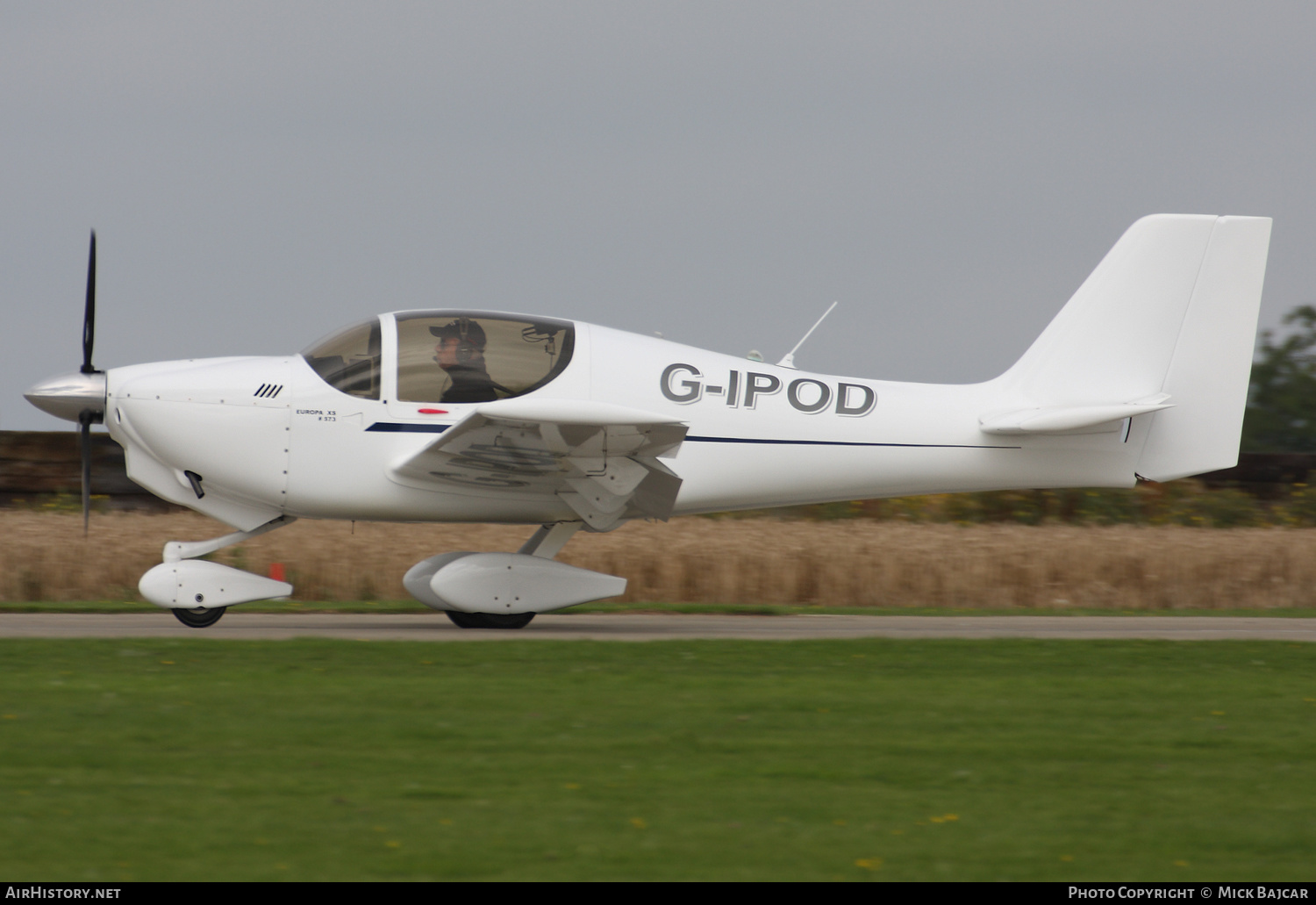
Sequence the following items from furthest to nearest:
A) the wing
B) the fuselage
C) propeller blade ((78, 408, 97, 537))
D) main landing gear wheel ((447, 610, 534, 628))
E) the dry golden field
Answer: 1. the dry golden field
2. main landing gear wheel ((447, 610, 534, 628))
3. the fuselage
4. propeller blade ((78, 408, 97, 537))
5. the wing

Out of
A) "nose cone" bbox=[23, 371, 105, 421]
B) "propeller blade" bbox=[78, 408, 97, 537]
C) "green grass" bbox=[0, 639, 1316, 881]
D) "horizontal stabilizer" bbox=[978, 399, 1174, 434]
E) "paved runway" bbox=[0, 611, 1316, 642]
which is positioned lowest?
"paved runway" bbox=[0, 611, 1316, 642]

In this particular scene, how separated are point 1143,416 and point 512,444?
514cm

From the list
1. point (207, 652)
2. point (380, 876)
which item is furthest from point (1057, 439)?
point (380, 876)

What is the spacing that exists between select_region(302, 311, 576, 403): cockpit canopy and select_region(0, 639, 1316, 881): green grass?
6.86ft

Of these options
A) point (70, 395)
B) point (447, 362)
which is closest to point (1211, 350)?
point (447, 362)

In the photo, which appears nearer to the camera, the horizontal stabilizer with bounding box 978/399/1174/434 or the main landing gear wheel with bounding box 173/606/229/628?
the main landing gear wheel with bounding box 173/606/229/628

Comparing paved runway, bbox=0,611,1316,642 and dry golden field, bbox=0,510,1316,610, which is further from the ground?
paved runway, bbox=0,611,1316,642

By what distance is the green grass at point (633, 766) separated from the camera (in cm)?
417

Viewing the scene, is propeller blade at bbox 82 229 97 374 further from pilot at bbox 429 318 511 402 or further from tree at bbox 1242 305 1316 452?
tree at bbox 1242 305 1316 452

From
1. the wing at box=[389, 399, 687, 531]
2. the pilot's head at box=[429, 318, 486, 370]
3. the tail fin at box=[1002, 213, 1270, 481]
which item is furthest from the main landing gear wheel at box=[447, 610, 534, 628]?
the tail fin at box=[1002, 213, 1270, 481]

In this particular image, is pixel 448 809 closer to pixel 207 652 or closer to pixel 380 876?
pixel 380 876

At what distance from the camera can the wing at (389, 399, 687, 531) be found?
29.0 feet

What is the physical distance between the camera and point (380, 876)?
3932 mm

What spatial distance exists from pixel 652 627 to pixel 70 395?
4.79 meters
